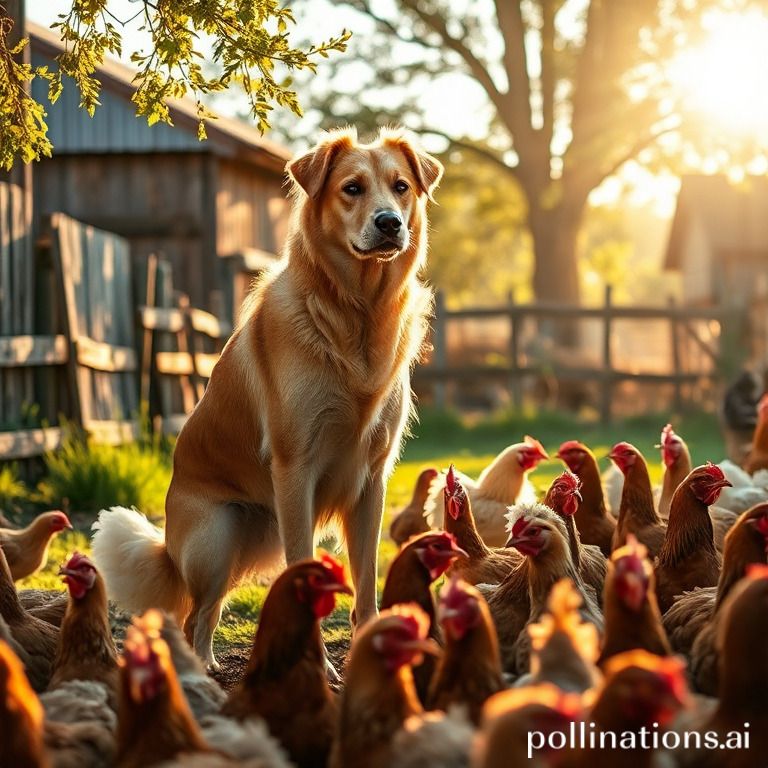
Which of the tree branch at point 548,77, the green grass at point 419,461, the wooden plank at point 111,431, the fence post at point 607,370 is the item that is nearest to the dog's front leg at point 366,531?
the green grass at point 419,461

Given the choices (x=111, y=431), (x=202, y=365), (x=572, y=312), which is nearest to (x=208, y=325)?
(x=202, y=365)

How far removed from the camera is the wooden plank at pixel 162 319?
467 inches

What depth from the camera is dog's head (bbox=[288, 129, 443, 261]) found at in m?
5.44

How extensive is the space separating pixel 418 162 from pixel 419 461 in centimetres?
960

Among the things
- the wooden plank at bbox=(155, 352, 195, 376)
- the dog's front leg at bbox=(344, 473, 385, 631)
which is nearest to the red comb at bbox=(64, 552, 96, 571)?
the dog's front leg at bbox=(344, 473, 385, 631)

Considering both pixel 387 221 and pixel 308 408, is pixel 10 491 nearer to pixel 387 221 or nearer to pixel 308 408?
pixel 308 408

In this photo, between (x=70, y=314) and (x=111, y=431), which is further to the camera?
(x=111, y=431)

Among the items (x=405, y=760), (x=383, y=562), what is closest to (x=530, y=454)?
(x=383, y=562)

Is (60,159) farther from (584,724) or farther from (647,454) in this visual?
(584,724)

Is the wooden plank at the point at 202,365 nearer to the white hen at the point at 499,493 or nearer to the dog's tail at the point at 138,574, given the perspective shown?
the white hen at the point at 499,493

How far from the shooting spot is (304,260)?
5.68 meters

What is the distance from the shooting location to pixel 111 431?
1078cm

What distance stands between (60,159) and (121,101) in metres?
1.27

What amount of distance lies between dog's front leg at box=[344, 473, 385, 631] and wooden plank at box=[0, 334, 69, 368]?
192 inches
